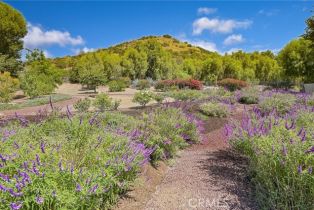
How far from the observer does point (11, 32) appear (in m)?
29.2

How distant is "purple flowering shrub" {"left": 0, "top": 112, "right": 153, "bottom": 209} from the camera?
244cm

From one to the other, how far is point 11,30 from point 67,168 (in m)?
31.1

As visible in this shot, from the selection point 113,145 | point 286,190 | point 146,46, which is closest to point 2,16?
point 146,46

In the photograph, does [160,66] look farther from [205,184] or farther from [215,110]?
[205,184]

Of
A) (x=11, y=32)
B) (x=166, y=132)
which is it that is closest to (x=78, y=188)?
(x=166, y=132)

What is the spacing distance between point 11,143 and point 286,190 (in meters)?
3.28

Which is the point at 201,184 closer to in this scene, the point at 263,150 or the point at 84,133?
the point at 263,150

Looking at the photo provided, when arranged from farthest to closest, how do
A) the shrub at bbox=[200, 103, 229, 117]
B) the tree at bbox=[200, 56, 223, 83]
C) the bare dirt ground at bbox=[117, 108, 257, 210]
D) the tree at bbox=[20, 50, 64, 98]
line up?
the tree at bbox=[200, 56, 223, 83] < the tree at bbox=[20, 50, 64, 98] < the shrub at bbox=[200, 103, 229, 117] < the bare dirt ground at bbox=[117, 108, 257, 210]

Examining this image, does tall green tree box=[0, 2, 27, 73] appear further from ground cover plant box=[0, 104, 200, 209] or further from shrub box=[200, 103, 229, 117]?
ground cover plant box=[0, 104, 200, 209]

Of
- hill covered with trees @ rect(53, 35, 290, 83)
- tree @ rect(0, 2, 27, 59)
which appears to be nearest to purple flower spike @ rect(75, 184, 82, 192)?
tree @ rect(0, 2, 27, 59)

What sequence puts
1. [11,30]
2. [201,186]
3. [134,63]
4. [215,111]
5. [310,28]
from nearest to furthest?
[201,186] < [215,111] < [310,28] < [11,30] < [134,63]

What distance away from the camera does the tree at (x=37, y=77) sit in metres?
21.7

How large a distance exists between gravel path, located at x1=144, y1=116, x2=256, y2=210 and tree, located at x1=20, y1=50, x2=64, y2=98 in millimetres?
18997

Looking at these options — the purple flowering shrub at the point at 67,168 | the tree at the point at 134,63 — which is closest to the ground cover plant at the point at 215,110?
the purple flowering shrub at the point at 67,168
